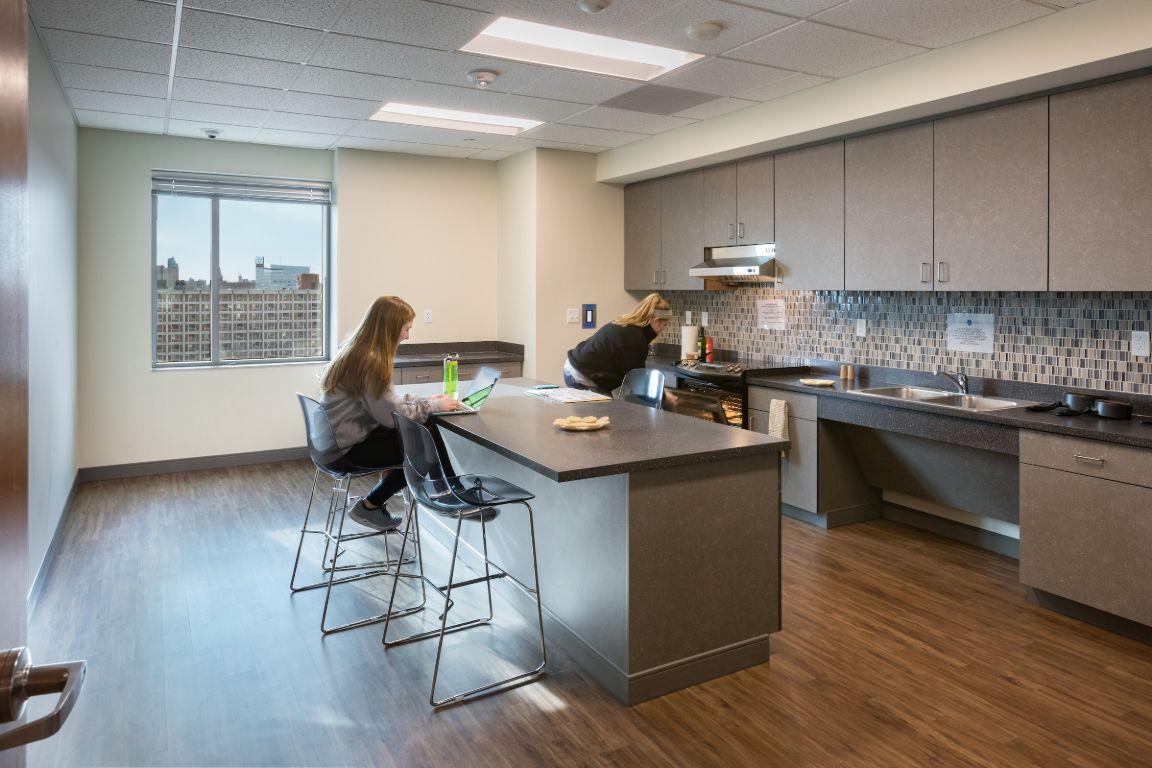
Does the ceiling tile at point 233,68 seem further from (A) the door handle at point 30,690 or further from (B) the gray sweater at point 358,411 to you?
(A) the door handle at point 30,690

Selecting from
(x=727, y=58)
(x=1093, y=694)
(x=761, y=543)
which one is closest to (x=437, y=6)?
(x=727, y=58)

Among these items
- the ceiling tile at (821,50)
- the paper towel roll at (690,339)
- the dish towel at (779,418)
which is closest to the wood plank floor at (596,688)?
the dish towel at (779,418)

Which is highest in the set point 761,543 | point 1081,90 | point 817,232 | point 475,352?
point 1081,90

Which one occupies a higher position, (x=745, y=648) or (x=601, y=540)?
(x=601, y=540)

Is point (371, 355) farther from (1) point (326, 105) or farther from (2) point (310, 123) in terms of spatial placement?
(2) point (310, 123)

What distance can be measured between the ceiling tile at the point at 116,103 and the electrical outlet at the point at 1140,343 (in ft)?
17.7

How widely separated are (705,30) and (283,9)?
1.78m

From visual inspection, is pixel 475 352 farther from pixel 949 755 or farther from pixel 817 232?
pixel 949 755

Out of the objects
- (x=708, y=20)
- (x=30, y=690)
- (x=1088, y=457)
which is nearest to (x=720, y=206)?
(x=708, y=20)

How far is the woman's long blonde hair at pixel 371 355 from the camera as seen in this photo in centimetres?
331

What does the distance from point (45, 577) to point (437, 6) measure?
3.21 m

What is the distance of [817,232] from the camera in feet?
15.5

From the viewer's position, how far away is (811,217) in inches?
187

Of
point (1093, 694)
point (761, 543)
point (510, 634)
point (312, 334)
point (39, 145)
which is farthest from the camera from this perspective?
point (312, 334)
